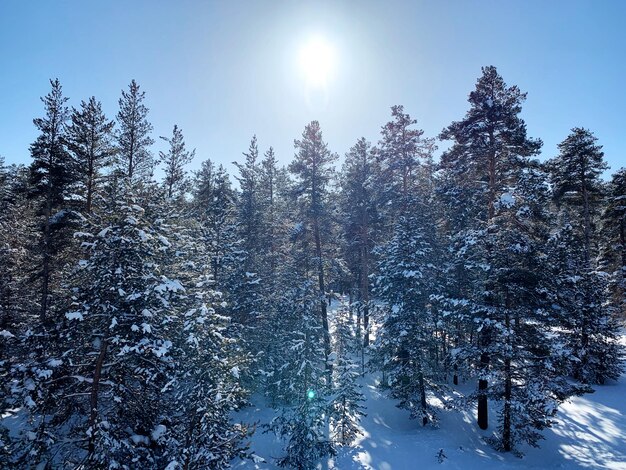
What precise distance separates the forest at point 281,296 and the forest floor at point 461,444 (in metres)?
0.81

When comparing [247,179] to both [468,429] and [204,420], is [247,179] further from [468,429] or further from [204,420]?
[468,429]

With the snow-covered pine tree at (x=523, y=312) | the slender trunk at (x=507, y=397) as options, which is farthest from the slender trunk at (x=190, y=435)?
the slender trunk at (x=507, y=397)

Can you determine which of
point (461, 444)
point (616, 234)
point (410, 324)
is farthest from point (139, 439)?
point (616, 234)

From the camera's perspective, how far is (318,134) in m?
24.1

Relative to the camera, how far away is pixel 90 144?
17.9 metres

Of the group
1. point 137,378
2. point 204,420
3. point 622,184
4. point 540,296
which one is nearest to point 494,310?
point 540,296

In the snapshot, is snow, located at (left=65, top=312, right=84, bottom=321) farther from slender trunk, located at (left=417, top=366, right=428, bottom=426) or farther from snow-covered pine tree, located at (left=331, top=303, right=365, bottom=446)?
slender trunk, located at (left=417, top=366, right=428, bottom=426)

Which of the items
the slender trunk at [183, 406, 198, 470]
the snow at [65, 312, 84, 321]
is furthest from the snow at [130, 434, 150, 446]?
the snow at [65, 312, 84, 321]

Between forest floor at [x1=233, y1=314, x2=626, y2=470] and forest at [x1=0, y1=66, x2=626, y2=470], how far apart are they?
0.81m

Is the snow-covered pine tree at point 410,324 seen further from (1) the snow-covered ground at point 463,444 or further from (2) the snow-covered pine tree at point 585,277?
(2) the snow-covered pine tree at point 585,277

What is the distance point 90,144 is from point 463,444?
26.5 meters

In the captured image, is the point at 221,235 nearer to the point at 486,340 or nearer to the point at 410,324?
the point at 410,324

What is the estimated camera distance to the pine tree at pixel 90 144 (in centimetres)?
1752

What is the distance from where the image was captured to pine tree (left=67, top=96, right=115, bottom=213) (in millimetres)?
17516
